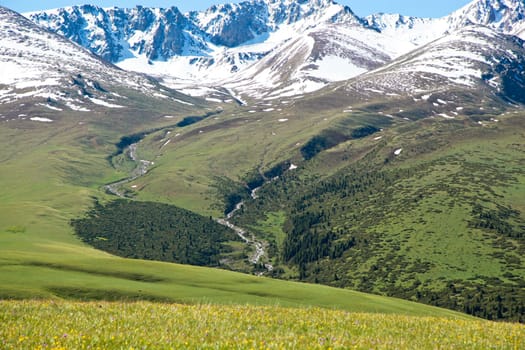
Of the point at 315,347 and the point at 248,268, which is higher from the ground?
Answer: the point at 315,347

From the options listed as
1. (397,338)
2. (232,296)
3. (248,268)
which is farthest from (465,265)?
(397,338)

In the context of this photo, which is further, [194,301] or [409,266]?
[409,266]

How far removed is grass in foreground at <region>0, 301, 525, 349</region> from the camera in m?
13.9

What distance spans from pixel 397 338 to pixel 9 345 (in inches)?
471

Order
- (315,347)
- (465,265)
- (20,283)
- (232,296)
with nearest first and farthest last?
(315,347) < (20,283) < (232,296) < (465,265)

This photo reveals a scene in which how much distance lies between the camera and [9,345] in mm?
12969

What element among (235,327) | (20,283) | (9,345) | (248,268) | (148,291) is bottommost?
(248,268)

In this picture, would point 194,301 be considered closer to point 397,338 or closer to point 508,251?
point 397,338

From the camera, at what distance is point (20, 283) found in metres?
52.5

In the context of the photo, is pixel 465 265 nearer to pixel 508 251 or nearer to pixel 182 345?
pixel 508 251

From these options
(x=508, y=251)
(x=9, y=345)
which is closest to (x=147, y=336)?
(x=9, y=345)

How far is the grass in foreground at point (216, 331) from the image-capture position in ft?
45.6

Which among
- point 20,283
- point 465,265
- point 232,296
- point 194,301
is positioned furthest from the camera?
point 465,265

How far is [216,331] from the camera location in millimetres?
16547
